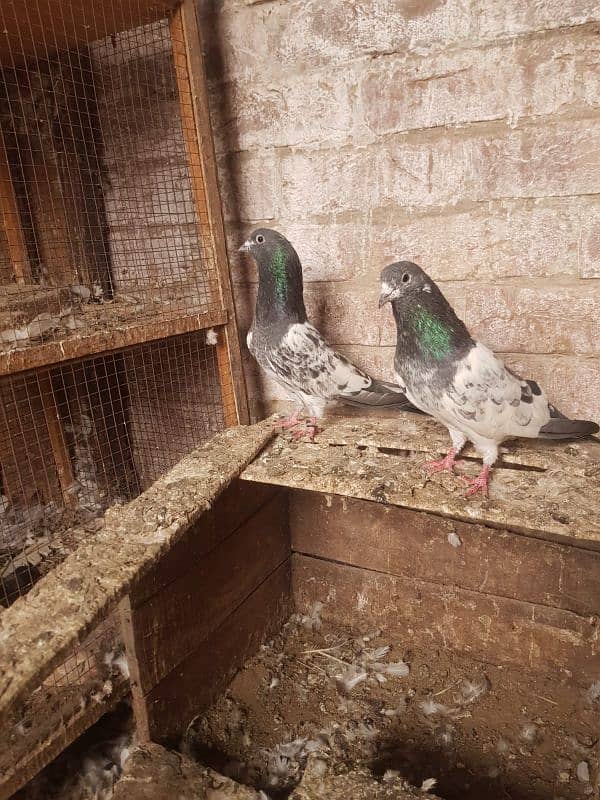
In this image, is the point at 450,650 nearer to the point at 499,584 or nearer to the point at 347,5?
the point at 499,584

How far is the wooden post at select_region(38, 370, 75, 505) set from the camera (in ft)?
7.55

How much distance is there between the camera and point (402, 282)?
1.25 metres

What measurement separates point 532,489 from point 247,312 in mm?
1212

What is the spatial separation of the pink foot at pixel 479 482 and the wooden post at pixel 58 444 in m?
1.84

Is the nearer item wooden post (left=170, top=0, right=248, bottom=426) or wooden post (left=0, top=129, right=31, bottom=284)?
wooden post (left=170, top=0, right=248, bottom=426)

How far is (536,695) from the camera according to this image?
1596 mm

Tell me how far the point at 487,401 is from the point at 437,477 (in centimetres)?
22

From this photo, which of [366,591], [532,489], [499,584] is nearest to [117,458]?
[366,591]

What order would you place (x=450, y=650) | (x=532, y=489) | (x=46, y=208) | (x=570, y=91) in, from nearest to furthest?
(x=532, y=489) → (x=570, y=91) → (x=450, y=650) → (x=46, y=208)

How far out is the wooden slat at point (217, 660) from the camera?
142 cm

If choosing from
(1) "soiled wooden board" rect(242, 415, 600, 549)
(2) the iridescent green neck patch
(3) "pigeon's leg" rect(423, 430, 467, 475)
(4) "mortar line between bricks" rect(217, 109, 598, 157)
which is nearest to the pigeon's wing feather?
(1) "soiled wooden board" rect(242, 415, 600, 549)

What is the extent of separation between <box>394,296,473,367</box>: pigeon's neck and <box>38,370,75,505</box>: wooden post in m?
1.71

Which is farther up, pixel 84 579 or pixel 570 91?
pixel 570 91

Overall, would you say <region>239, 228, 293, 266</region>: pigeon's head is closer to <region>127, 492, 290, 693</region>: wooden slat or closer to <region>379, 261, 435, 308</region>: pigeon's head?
<region>379, 261, 435, 308</region>: pigeon's head
